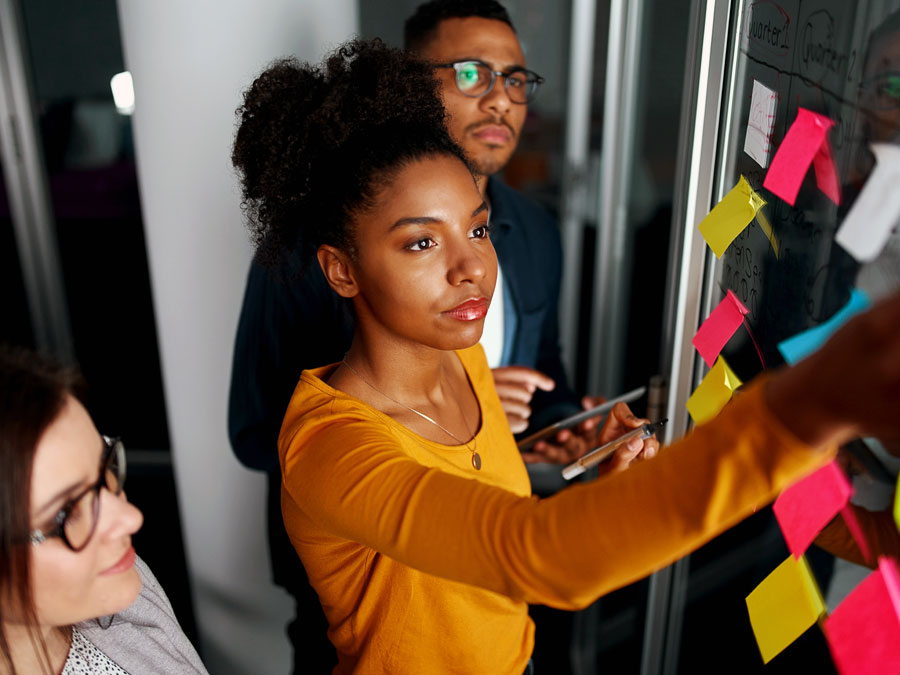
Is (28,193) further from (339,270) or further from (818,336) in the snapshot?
(818,336)

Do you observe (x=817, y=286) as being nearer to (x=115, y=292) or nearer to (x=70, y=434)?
(x=70, y=434)

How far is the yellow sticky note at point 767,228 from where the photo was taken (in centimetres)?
100

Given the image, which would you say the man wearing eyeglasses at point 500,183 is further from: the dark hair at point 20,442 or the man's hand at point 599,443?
the dark hair at point 20,442

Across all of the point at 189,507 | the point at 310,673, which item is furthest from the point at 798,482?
the point at 189,507

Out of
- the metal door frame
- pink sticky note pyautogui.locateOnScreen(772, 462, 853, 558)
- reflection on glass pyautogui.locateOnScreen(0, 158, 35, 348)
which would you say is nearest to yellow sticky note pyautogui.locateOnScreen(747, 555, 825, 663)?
pink sticky note pyautogui.locateOnScreen(772, 462, 853, 558)

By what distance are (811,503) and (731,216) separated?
40 centimetres

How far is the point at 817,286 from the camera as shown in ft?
2.97

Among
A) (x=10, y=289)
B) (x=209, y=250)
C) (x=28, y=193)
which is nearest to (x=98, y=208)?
(x=28, y=193)

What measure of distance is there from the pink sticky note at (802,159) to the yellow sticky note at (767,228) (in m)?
0.07

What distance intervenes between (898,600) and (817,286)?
36cm

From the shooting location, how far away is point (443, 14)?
5.63ft

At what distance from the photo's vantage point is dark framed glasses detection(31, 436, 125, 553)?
80cm

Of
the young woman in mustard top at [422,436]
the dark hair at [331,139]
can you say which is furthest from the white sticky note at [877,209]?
the dark hair at [331,139]

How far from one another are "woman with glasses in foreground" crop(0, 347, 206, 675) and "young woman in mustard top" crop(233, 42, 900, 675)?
208 mm
